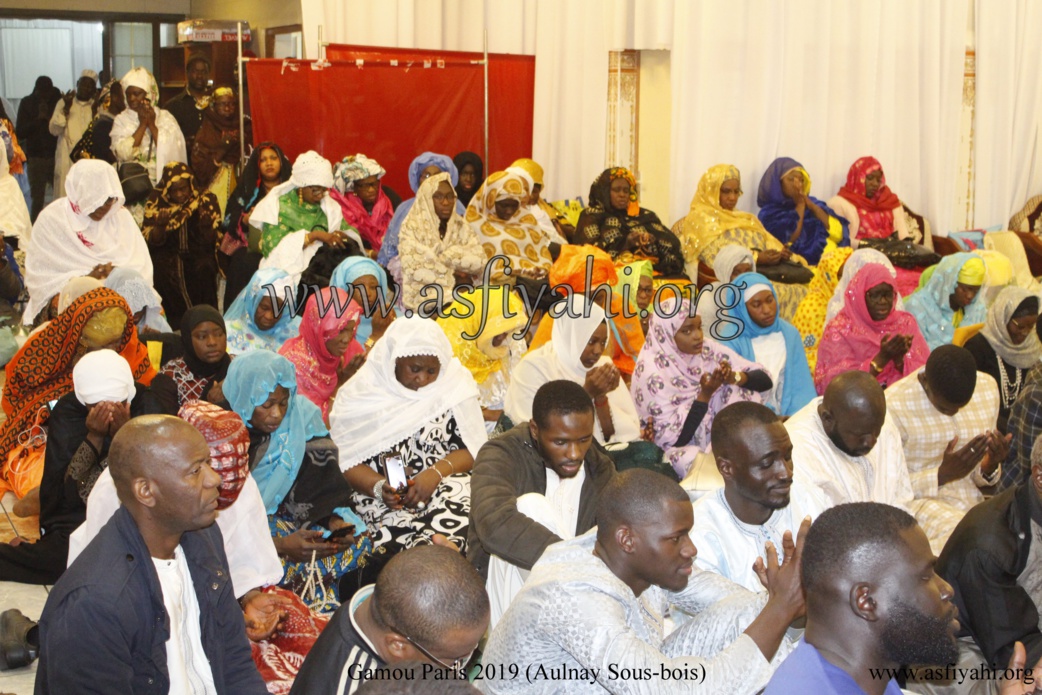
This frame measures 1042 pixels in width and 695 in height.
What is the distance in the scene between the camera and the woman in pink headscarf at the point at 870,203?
910cm

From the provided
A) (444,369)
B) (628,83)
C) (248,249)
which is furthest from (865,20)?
(444,369)

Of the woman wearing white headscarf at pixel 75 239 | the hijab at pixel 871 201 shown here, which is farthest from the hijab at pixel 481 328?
the hijab at pixel 871 201

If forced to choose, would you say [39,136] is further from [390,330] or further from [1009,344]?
[1009,344]

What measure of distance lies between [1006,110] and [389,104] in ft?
18.0

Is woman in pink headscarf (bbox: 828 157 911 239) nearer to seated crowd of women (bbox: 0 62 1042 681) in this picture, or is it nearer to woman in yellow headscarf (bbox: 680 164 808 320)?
seated crowd of women (bbox: 0 62 1042 681)

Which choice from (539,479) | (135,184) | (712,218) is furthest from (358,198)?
(539,479)

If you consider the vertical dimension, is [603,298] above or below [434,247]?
below

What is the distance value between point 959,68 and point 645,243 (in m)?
3.94

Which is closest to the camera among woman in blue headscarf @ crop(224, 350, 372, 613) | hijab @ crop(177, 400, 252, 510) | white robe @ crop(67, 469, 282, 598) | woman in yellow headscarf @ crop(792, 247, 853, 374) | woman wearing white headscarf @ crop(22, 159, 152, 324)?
hijab @ crop(177, 400, 252, 510)

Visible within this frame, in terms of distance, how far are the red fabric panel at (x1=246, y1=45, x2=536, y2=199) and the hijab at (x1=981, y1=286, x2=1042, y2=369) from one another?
178 inches

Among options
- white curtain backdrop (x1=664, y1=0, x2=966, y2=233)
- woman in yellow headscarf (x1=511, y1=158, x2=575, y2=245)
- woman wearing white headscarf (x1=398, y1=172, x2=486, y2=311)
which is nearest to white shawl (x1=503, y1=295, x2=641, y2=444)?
woman wearing white headscarf (x1=398, y1=172, x2=486, y2=311)

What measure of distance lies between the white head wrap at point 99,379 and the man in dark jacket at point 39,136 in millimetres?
7172

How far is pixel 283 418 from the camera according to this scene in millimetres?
4082

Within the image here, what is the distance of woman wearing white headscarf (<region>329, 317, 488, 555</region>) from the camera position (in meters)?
4.42
